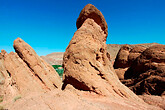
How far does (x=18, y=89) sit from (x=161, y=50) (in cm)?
817

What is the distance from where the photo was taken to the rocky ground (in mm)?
3322

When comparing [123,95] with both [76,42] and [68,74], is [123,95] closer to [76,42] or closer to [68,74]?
[68,74]

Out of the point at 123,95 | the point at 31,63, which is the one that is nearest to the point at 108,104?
the point at 123,95

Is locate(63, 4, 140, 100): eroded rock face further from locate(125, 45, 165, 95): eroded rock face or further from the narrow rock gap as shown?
locate(125, 45, 165, 95): eroded rock face

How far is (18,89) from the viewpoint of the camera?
5941 mm

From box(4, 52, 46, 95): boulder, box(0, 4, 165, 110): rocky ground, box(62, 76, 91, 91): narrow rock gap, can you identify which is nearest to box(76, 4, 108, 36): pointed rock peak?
box(0, 4, 165, 110): rocky ground

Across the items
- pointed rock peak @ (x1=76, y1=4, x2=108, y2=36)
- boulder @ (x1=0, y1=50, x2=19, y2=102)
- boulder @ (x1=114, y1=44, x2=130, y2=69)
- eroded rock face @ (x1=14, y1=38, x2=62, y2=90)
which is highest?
pointed rock peak @ (x1=76, y1=4, x2=108, y2=36)

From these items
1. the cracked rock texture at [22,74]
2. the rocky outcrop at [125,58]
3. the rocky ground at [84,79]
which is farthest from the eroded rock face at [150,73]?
the cracked rock texture at [22,74]

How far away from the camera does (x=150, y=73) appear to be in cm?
680

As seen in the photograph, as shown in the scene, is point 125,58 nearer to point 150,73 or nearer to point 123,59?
point 123,59

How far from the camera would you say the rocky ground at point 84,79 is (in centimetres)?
332

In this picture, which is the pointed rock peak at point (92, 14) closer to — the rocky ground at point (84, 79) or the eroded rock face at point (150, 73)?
the rocky ground at point (84, 79)

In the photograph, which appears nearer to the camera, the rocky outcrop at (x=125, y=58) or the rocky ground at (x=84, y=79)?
the rocky ground at (x=84, y=79)

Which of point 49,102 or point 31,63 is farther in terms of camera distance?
point 31,63
